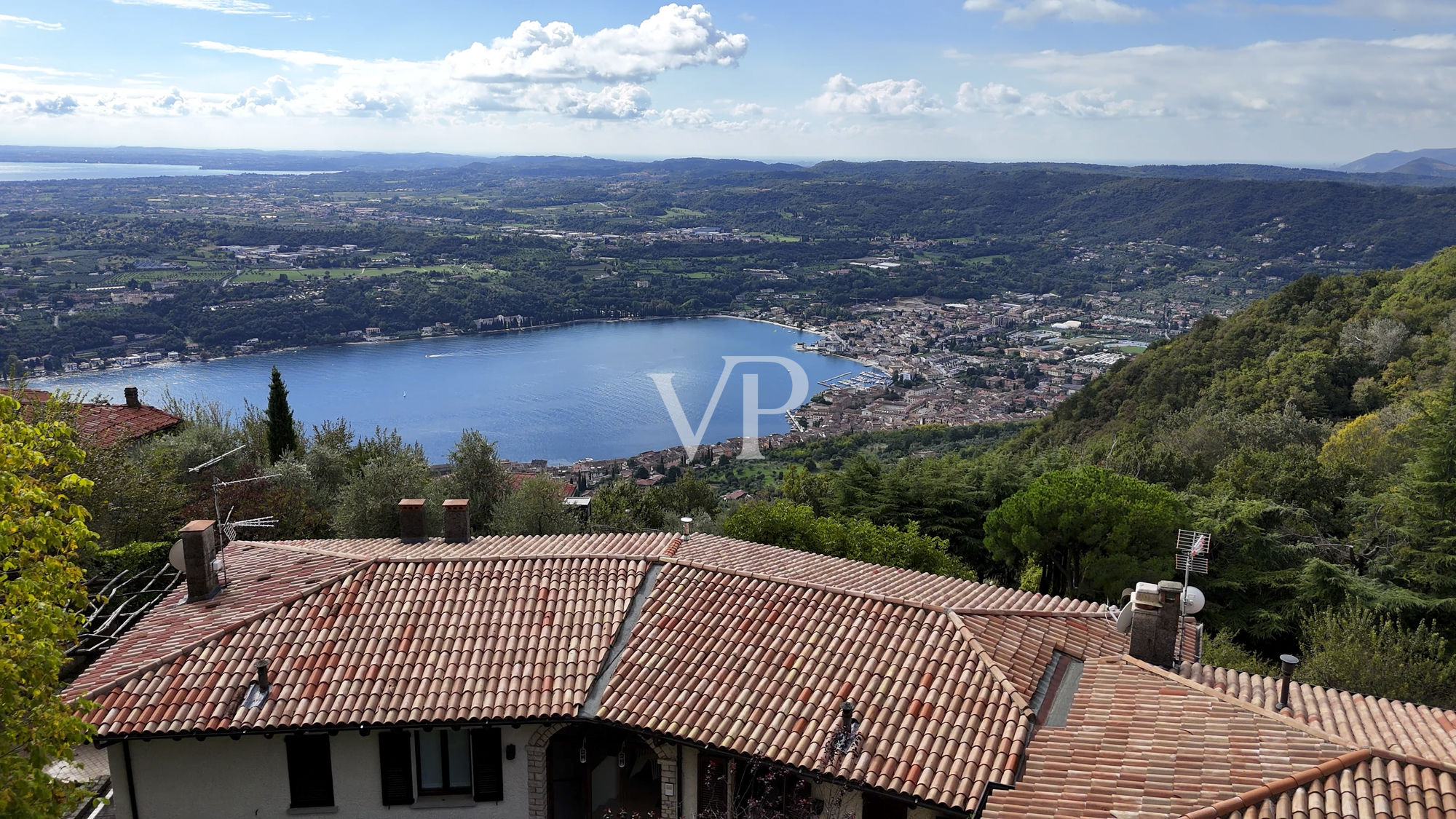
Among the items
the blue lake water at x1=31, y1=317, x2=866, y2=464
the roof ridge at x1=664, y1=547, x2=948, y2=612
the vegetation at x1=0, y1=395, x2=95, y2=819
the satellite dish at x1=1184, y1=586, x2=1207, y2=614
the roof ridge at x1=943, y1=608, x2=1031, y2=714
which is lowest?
the blue lake water at x1=31, y1=317, x2=866, y2=464

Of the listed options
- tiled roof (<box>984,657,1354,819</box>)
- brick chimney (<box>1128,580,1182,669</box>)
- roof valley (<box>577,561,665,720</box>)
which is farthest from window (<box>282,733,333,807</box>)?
brick chimney (<box>1128,580,1182,669</box>)

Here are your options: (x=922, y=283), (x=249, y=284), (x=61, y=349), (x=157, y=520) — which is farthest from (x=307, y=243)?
(x=157, y=520)

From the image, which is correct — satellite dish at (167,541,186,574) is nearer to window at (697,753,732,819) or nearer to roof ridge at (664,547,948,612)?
roof ridge at (664,547,948,612)

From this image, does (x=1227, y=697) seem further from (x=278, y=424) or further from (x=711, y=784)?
(x=278, y=424)

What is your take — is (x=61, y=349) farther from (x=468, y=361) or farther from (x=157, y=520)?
(x=157, y=520)

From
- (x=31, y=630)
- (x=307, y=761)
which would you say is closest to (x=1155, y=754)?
(x=307, y=761)
